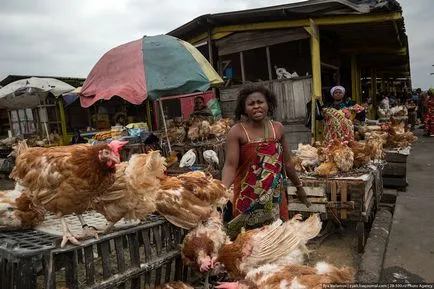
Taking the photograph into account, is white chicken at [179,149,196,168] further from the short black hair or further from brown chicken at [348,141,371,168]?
the short black hair

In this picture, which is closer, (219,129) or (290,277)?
(290,277)

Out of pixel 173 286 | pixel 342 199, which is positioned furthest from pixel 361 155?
pixel 173 286

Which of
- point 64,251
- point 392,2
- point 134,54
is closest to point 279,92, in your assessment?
point 392,2

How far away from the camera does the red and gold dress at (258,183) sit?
2902 millimetres

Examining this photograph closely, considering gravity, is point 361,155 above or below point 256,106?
below

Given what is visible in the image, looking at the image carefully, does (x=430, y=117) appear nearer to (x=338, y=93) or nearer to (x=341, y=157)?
(x=338, y=93)

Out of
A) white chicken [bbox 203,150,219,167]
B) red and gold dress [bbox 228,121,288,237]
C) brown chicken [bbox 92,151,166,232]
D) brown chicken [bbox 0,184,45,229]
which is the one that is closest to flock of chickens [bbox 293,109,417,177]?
white chicken [bbox 203,150,219,167]

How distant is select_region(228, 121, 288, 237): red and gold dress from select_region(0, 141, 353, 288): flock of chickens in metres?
0.23

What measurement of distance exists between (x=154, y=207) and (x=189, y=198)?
352 mm

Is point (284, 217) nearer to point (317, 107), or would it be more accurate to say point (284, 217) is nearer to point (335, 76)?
point (317, 107)

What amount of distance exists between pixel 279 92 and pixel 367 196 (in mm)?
4556

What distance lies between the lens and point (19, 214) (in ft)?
8.20

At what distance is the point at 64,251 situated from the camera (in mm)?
1891

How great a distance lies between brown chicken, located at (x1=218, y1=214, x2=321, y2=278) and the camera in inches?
94.7
